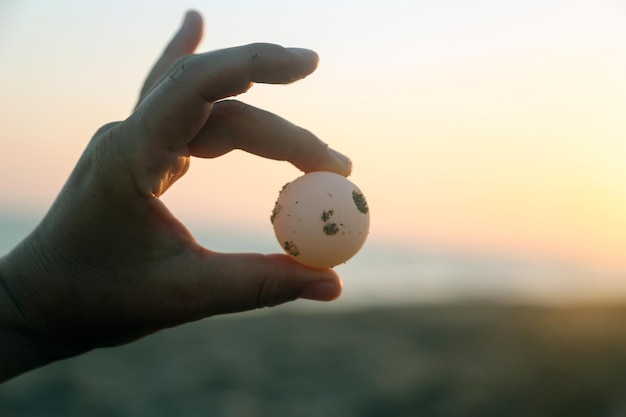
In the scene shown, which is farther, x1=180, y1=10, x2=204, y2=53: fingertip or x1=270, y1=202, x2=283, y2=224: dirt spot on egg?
x1=180, y1=10, x2=204, y2=53: fingertip

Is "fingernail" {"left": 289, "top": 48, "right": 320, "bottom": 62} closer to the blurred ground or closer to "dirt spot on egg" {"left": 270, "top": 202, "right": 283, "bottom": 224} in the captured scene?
"dirt spot on egg" {"left": 270, "top": 202, "right": 283, "bottom": 224}

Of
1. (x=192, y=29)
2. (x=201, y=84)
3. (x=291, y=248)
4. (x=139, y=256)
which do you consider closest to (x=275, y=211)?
(x=291, y=248)

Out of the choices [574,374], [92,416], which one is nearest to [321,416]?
[92,416]

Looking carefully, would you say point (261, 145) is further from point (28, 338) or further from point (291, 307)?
point (291, 307)

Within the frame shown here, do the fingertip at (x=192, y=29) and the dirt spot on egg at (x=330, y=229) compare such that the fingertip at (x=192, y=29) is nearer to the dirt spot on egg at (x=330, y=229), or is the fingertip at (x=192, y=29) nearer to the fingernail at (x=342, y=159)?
the fingernail at (x=342, y=159)

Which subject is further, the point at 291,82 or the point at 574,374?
the point at 574,374

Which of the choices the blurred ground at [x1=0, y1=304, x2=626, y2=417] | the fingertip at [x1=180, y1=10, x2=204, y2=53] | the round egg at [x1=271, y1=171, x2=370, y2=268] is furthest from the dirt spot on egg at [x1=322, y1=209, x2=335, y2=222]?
the blurred ground at [x1=0, y1=304, x2=626, y2=417]

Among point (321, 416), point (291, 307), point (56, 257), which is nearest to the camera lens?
point (56, 257)
